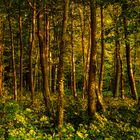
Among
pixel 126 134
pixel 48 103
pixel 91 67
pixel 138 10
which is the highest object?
pixel 138 10

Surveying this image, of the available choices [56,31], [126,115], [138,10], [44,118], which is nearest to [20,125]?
[44,118]

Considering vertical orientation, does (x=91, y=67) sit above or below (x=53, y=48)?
below

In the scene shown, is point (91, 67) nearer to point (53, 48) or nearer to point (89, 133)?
point (89, 133)

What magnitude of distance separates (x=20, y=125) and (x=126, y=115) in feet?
18.2

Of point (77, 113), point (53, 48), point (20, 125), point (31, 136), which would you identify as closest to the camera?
point (31, 136)

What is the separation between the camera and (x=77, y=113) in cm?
1560

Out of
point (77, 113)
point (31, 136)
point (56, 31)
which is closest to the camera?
point (31, 136)

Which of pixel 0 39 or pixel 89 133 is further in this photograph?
pixel 0 39

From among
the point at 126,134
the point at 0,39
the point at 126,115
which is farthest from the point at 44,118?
the point at 0,39

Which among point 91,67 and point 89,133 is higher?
point 91,67

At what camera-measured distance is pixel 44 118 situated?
1359 centimetres

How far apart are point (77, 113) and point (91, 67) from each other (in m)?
2.23

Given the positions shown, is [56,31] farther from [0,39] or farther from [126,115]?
[126,115]

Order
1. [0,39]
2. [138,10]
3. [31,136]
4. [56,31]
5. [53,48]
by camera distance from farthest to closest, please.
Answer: [53,48], [56,31], [0,39], [138,10], [31,136]
